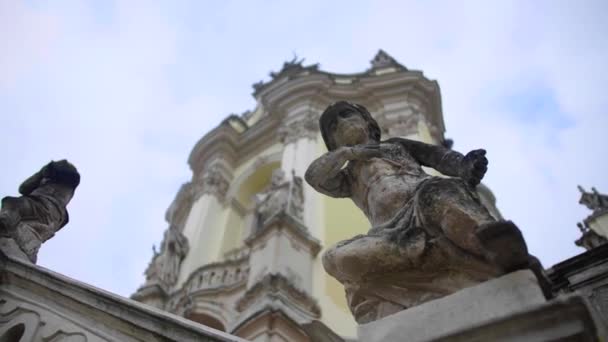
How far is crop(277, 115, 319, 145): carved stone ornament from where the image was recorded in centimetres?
1605

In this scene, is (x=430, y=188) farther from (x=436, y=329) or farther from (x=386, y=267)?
(x=436, y=329)

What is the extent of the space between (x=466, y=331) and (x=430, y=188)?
84cm

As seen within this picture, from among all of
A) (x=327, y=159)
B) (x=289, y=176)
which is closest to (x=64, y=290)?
(x=327, y=159)

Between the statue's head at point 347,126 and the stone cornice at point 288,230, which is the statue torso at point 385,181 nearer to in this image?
the statue's head at point 347,126

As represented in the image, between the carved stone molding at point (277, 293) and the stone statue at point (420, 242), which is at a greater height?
the carved stone molding at point (277, 293)

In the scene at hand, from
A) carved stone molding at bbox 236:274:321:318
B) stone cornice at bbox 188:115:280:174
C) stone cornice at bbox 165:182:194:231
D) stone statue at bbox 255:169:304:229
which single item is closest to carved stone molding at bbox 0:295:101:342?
carved stone molding at bbox 236:274:321:318

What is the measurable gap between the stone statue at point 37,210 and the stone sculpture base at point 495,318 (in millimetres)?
2873

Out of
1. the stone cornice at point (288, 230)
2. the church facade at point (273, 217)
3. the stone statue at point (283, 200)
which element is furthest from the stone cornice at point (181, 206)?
the stone cornice at point (288, 230)

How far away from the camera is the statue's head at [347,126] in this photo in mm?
3609

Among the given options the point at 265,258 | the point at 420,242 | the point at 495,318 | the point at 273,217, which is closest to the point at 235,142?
the point at 273,217

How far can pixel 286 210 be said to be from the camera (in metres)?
11.3

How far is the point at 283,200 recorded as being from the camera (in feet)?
38.9

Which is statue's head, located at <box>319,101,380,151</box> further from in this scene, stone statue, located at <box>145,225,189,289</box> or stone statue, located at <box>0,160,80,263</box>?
stone statue, located at <box>145,225,189,289</box>

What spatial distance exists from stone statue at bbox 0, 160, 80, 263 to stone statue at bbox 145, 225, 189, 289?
945 centimetres
